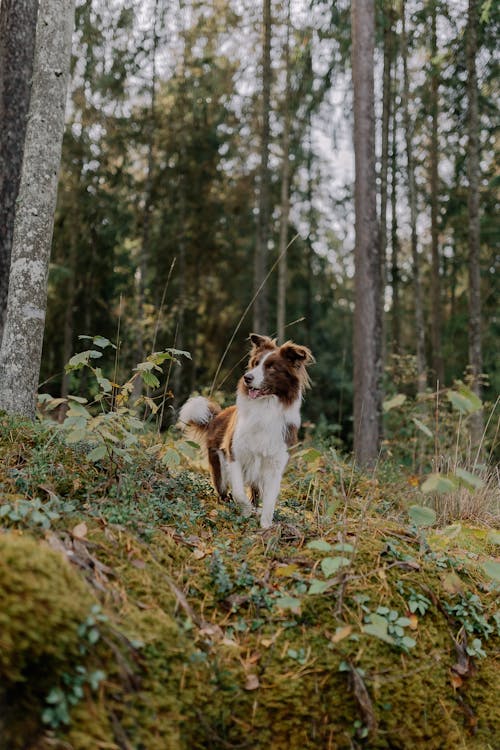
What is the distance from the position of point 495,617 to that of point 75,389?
17.5m

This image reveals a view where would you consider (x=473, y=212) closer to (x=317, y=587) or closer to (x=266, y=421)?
(x=266, y=421)

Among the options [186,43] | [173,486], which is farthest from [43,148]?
[186,43]

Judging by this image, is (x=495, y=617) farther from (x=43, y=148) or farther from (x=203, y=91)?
(x=203, y=91)

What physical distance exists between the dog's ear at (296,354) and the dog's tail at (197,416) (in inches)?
44.3

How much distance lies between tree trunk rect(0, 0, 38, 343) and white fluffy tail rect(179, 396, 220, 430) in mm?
2594

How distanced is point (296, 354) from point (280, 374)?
200mm

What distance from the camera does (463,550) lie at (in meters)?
4.57

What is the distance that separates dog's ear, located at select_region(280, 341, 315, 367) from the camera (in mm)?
4977

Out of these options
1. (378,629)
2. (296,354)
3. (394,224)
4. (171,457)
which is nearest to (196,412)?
(296,354)

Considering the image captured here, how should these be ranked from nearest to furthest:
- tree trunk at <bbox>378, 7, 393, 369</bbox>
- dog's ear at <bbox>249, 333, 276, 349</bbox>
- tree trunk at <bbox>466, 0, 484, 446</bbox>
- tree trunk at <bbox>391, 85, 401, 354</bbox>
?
dog's ear at <bbox>249, 333, 276, 349</bbox>, tree trunk at <bbox>466, 0, 484, 446</bbox>, tree trunk at <bbox>378, 7, 393, 369</bbox>, tree trunk at <bbox>391, 85, 401, 354</bbox>

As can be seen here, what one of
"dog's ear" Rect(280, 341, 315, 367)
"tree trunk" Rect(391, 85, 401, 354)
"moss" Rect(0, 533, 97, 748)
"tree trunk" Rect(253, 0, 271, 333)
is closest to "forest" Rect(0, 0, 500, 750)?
"moss" Rect(0, 533, 97, 748)

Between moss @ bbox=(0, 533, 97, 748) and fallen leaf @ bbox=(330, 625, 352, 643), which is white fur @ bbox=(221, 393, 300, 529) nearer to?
fallen leaf @ bbox=(330, 625, 352, 643)

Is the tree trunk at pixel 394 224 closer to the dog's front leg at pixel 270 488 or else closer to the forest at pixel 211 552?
the forest at pixel 211 552

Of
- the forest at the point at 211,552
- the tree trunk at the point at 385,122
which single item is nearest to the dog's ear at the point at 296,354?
the forest at the point at 211,552
